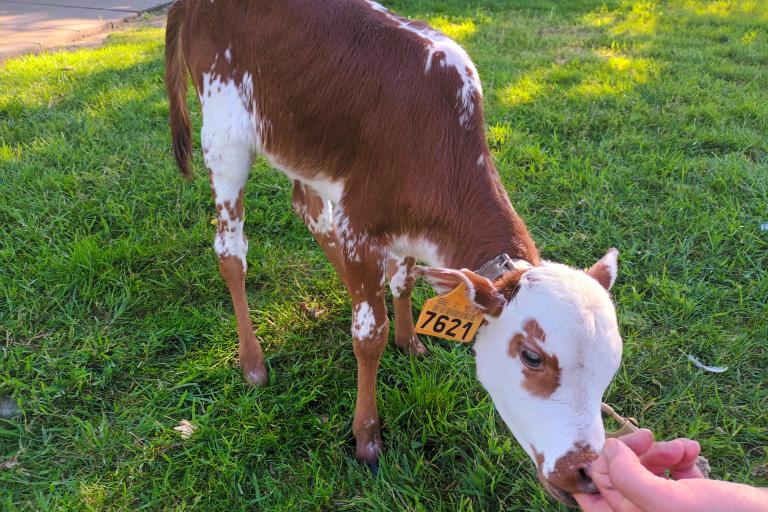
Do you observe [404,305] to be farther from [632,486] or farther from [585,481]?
[632,486]

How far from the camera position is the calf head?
5.68 feet

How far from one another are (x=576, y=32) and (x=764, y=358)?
6358 millimetres

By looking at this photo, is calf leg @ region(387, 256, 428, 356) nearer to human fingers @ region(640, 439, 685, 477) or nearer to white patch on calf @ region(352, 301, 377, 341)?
white patch on calf @ region(352, 301, 377, 341)

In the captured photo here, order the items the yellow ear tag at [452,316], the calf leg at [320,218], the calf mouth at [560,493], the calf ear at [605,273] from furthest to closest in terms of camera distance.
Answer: the calf leg at [320,218], the calf ear at [605,273], the yellow ear tag at [452,316], the calf mouth at [560,493]

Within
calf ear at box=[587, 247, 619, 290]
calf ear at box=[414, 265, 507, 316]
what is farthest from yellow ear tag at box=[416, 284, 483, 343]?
calf ear at box=[587, 247, 619, 290]

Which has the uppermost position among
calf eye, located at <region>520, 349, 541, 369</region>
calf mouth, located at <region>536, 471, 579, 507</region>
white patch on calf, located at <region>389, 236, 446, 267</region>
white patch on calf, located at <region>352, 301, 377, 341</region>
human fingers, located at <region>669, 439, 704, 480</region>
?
calf eye, located at <region>520, 349, 541, 369</region>

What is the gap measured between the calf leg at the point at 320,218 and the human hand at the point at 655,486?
6.68 ft

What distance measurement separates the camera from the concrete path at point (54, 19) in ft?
25.1

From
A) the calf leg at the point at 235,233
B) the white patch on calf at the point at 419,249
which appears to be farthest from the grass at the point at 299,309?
the white patch on calf at the point at 419,249

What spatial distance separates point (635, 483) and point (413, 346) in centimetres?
189

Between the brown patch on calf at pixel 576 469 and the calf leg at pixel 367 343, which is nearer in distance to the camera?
the brown patch on calf at pixel 576 469

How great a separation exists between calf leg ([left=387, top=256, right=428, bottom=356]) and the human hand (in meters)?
1.54

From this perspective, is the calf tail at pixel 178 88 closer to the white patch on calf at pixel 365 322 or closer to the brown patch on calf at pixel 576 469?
the white patch on calf at pixel 365 322

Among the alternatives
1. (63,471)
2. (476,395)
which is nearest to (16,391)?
(63,471)
